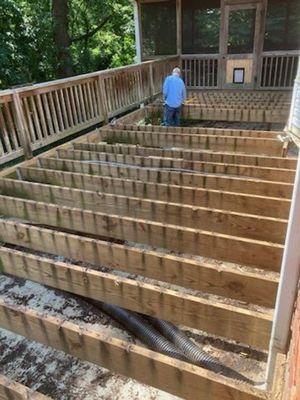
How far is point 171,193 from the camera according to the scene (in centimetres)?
363

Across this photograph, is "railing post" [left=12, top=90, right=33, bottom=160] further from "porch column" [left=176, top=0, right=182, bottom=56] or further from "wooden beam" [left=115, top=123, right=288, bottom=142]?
"porch column" [left=176, top=0, right=182, bottom=56]

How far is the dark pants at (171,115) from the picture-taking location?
310 inches

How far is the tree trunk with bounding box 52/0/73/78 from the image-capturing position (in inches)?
424

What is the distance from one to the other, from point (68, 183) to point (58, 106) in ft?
7.30

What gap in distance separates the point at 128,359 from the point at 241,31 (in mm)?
11436

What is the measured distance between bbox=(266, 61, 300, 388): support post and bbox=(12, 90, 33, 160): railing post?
4406 millimetres

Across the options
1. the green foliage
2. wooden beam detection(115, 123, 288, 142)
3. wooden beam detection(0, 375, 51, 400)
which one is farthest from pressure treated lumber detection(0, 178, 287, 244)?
the green foliage

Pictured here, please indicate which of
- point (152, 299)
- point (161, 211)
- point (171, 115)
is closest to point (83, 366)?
point (152, 299)

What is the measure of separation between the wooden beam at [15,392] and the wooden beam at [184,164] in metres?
2.99

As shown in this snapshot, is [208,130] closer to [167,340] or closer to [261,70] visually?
[167,340]

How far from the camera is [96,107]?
267 inches

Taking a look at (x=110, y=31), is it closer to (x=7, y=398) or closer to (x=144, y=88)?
(x=144, y=88)

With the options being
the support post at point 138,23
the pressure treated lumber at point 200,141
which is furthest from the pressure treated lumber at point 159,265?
the support post at point 138,23

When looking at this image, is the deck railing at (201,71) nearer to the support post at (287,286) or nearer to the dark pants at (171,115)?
the dark pants at (171,115)
